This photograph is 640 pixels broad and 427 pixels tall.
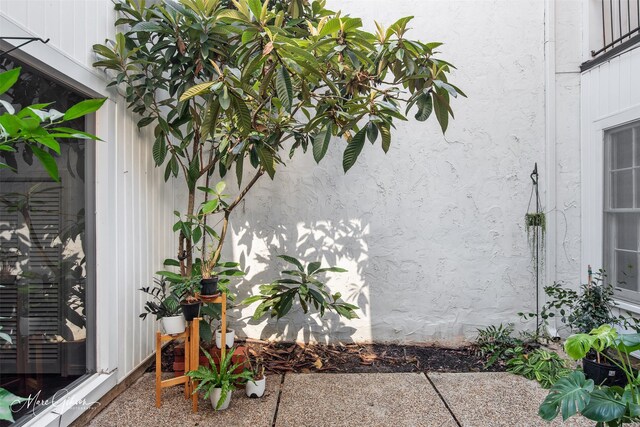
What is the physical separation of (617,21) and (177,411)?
4583 mm

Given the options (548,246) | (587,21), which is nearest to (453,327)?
(548,246)

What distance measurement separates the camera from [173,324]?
7.77ft

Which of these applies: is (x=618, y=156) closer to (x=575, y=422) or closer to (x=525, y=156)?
(x=525, y=156)

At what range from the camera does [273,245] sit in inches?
136

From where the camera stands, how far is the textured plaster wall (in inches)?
135

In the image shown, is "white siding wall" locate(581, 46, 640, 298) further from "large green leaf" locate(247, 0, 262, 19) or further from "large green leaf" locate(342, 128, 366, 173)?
"large green leaf" locate(247, 0, 262, 19)

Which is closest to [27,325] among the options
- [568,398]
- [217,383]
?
[217,383]

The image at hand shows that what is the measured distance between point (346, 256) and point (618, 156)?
2422 millimetres

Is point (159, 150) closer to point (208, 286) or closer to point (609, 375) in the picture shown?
point (208, 286)

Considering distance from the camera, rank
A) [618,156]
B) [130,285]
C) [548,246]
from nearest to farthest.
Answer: [130,285], [618,156], [548,246]

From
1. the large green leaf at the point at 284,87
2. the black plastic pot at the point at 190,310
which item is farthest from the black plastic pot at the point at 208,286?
the large green leaf at the point at 284,87

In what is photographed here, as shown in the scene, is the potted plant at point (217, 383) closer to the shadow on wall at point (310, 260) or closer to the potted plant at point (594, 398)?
the shadow on wall at point (310, 260)

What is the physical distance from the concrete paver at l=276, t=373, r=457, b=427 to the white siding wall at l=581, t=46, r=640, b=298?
1.87 m

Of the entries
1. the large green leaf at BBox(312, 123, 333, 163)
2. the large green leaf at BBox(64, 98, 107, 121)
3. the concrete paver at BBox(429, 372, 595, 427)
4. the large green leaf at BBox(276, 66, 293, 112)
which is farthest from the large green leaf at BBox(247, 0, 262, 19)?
the concrete paver at BBox(429, 372, 595, 427)
